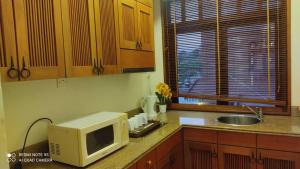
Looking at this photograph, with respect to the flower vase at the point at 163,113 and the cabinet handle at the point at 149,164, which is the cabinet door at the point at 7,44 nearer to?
the cabinet handle at the point at 149,164

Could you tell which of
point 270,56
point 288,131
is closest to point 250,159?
point 288,131

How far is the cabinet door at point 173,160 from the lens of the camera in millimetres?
1982

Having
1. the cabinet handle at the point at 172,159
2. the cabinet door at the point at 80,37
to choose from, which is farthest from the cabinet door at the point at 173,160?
the cabinet door at the point at 80,37

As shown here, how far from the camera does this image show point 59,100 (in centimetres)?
173

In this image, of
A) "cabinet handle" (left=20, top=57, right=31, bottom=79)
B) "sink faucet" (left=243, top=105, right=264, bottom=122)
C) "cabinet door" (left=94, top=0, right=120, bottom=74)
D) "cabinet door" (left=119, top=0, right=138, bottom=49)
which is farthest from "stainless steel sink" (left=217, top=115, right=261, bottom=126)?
"cabinet handle" (left=20, top=57, right=31, bottom=79)

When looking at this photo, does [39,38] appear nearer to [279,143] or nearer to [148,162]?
[148,162]

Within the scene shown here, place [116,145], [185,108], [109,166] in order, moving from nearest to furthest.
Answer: [109,166]
[116,145]
[185,108]

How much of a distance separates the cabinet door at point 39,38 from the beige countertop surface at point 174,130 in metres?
0.62

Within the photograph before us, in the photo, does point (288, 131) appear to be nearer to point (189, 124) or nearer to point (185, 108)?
point (189, 124)

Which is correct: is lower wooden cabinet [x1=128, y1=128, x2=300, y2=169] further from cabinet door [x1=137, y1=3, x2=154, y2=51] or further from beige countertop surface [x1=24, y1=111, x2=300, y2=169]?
cabinet door [x1=137, y1=3, x2=154, y2=51]

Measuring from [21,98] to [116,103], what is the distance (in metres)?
1.00

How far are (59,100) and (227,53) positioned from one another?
1870 millimetres

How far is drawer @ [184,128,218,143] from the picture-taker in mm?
2236

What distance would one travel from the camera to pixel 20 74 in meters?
1.12
